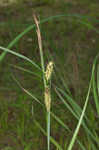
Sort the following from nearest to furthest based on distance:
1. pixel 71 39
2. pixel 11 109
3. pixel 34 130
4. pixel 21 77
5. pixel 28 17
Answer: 1. pixel 34 130
2. pixel 11 109
3. pixel 21 77
4. pixel 71 39
5. pixel 28 17

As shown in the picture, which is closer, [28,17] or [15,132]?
[15,132]

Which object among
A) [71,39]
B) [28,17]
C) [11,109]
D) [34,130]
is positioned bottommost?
[34,130]

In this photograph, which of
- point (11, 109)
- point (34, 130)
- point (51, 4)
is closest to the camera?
point (34, 130)

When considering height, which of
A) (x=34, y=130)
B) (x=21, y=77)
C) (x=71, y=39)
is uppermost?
(x=71, y=39)

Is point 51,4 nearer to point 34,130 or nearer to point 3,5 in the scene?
point 3,5

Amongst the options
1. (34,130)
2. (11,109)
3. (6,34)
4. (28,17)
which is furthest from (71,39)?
(34,130)

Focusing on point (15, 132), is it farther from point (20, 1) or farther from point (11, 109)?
point (20, 1)

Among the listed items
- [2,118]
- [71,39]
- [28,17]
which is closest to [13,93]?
[2,118]

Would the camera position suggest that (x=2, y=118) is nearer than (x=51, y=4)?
Yes

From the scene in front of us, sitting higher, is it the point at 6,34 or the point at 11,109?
the point at 6,34
